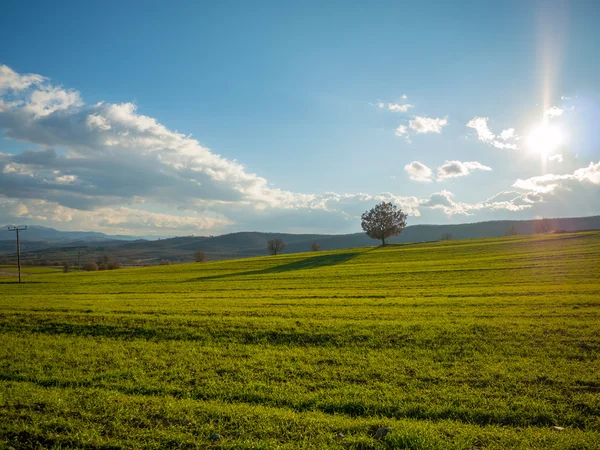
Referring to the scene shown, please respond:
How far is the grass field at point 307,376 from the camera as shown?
26.4 ft

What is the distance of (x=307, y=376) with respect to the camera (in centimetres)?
1159

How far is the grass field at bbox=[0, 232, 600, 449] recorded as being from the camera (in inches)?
316

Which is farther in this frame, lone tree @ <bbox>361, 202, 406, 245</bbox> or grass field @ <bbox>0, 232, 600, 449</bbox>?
lone tree @ <bbox>361, 202, 406, 245</bbox>

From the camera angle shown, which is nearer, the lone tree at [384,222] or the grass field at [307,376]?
the grass field at [307,376]

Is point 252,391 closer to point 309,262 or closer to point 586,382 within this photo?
point 586,382

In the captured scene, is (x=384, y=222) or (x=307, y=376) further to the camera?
(x=384, y=222)

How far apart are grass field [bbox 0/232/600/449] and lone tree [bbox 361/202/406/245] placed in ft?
253

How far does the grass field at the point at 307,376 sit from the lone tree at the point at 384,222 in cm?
7725

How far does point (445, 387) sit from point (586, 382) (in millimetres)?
4259

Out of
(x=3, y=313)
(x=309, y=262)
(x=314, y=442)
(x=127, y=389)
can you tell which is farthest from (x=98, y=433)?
(x=309, y=262)

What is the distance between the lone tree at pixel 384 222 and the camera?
3971 inches

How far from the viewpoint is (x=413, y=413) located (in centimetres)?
899

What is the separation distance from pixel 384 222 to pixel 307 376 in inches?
3657

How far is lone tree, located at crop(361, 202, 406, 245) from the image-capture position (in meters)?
101
